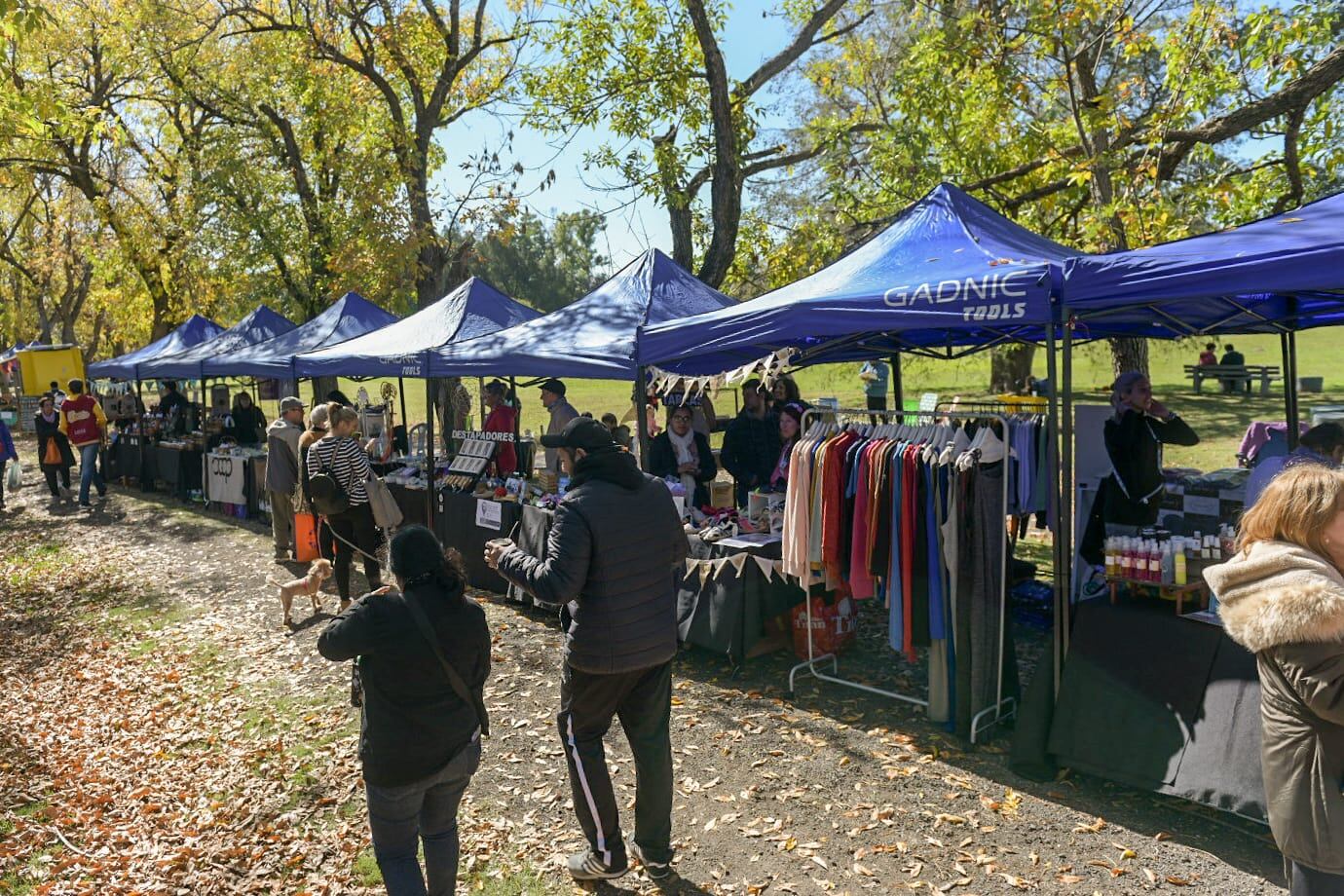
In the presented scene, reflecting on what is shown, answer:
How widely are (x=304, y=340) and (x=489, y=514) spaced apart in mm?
6177

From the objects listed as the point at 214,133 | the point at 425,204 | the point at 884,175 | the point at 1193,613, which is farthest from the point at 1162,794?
the point at 214,133

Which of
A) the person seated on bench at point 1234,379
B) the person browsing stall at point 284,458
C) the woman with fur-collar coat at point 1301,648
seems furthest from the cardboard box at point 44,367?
the person seated on bench at point 1234,379

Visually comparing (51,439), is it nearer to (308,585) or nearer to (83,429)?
(83,429)

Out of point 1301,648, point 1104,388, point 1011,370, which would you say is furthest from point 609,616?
point 1011,370

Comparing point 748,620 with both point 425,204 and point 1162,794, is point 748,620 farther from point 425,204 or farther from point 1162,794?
point 425,204

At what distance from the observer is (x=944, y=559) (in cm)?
503

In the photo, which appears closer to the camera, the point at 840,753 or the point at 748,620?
the point at 840,753

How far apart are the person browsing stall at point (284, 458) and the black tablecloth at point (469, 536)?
176 centimetres

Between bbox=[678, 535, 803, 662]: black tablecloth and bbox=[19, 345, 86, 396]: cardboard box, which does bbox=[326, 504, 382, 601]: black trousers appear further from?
bbox=[19, 345, 86, 396]: cardboard box

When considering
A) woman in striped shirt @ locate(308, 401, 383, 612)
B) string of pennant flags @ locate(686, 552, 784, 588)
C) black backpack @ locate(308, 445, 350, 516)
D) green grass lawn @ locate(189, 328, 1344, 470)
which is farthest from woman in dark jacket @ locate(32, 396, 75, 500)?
string of pennant flags @ locate(686, 552, 784, 588)

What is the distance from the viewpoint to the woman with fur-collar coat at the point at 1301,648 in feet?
7.85

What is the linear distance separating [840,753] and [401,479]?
621cm

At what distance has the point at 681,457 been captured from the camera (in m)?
8.48

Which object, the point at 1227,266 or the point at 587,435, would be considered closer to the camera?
the point at 587,435
